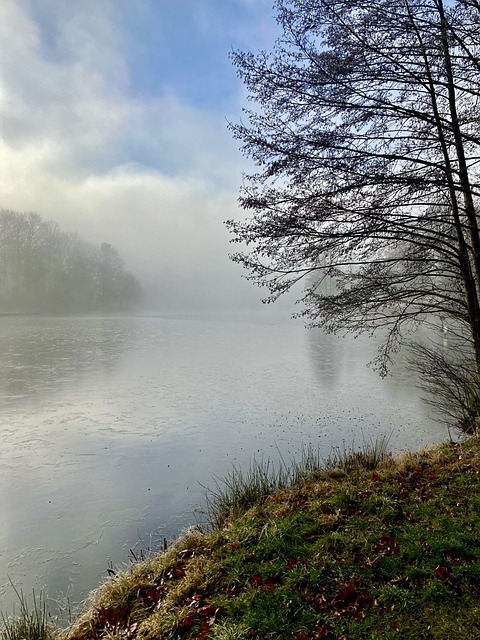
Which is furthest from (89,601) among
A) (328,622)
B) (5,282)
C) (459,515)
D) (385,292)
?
(5,282)

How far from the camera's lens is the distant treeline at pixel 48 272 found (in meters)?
56.2

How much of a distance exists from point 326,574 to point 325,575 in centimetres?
2

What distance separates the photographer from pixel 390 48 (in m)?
4.43

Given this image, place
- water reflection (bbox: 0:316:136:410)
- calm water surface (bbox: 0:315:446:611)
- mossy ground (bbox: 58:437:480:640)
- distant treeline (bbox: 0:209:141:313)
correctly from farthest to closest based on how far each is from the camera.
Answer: distant treeline (bbox: 0:209:141:313), water reflection (bbox: 0:316:136:410), calm water surface (bbox: 0:315:446:611), mossy ground (bbox: 58:437:480:640)

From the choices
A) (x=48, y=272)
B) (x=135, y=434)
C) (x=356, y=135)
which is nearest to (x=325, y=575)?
(x=356, y=135)

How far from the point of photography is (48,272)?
59.5 m

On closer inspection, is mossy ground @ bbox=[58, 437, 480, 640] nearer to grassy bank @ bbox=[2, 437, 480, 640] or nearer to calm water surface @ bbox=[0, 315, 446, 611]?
grassy bank @ bbox=[2, 437, 480, 640]

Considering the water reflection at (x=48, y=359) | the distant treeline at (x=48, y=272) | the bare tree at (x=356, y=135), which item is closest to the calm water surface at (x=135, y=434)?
the water reflection at (x=48, y=359)

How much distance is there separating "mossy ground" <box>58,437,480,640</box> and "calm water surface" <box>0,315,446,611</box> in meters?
1.43

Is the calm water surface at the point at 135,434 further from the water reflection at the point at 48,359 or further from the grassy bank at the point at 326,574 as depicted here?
the grassy bank at the point at 326,574

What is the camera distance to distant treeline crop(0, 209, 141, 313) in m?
56.2

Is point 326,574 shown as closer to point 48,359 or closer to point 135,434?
point 135,434

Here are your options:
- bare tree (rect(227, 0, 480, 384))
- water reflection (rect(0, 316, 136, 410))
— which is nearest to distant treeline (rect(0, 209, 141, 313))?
water reflection (rect(0, 316, 136, 410))

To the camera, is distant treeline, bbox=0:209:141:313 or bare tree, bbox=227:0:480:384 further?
distant treeline, bbox=0:209:141:313
